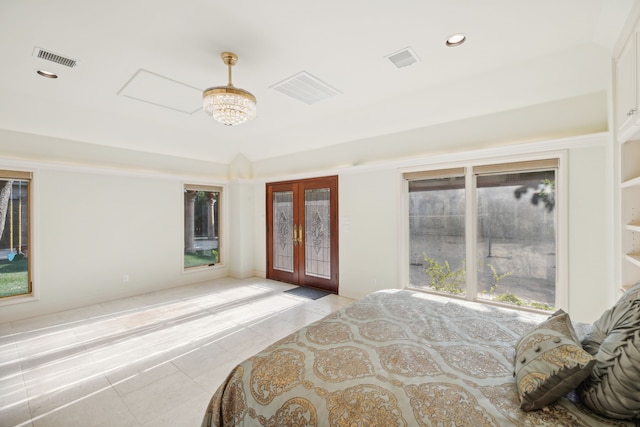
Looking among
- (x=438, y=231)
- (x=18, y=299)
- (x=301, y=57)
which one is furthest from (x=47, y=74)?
(x=438, y=231)

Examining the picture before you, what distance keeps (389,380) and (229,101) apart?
2.38 m

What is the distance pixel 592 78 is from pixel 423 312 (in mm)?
2720

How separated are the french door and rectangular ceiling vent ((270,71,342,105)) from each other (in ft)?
5.07

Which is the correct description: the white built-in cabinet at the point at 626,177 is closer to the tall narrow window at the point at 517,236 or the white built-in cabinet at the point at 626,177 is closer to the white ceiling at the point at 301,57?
the white ceiling at the point at 301,57

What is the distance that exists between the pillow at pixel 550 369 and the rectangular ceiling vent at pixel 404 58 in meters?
2.34

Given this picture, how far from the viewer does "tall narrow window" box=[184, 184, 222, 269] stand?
5.50 meters

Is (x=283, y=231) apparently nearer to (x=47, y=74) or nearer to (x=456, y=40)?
(x=47, y=74)

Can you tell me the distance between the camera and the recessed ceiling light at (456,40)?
228 cm

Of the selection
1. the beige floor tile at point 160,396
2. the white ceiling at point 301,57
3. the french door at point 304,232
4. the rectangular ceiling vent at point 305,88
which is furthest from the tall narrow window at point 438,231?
the beige floor tile at point 160,396

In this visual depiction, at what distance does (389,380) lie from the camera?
1.23 meters

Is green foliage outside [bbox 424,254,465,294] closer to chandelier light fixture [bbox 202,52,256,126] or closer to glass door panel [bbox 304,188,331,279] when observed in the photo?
glass door panel [bbox 304,188,331,279]

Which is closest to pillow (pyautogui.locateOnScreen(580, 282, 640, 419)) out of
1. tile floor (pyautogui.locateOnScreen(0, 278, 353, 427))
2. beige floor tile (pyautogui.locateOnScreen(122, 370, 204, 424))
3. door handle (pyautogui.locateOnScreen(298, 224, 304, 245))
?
tile floor (pyautogui.locateOnScreen(0, 278, 353, 427))

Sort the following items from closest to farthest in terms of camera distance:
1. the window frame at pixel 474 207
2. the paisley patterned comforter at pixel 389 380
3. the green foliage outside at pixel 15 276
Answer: the paisley patterned comforter at pixel 389 380
the window frame at pixel 474 207
the green foliage outside at pixel 15 276

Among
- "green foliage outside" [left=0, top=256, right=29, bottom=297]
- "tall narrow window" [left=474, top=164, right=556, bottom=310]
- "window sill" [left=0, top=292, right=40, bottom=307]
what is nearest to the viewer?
"tall narrow window" [left=474, top=164, right=556, bottom=310]
